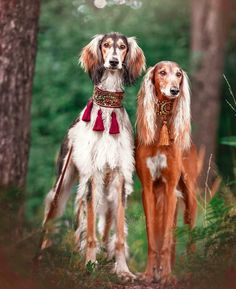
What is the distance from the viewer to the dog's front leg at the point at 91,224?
5.73 metres

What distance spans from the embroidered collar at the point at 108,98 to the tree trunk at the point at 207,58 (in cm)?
219

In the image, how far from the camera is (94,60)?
5703mm

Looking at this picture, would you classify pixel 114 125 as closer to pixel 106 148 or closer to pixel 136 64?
pixel 106 148

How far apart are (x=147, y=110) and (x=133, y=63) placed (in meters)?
0.27

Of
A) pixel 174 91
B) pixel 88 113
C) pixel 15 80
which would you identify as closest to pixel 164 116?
pixel 174 91

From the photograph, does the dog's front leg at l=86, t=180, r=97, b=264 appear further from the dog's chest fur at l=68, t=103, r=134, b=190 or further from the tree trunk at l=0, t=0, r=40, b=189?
the tree trunk at l=0, t=0, r=40, b=189

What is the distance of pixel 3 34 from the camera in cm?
660

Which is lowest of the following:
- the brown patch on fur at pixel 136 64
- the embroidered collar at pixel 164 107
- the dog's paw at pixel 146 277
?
the dog's paw at pixel 146 277

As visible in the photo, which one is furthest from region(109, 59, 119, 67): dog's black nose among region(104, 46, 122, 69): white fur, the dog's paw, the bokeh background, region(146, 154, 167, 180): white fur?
the dog's paw

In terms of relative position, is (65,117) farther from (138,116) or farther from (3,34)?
(138,116)

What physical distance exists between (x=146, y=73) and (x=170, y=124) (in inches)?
12.3

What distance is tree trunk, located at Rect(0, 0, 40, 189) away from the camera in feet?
21.6

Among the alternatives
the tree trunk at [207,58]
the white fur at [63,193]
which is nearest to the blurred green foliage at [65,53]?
the tree trunk at [207,58]

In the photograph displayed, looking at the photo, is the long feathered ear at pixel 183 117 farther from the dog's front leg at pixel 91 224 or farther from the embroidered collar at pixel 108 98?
the dog's front leg at pixel 91 224
